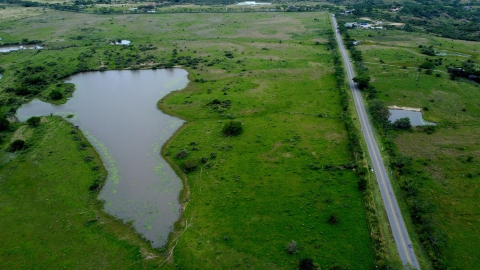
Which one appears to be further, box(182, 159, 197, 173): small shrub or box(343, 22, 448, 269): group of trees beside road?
box(182, 159, 197, 173): small shrub

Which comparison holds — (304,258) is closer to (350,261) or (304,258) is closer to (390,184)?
(350,261)

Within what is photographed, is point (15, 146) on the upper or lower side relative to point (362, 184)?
lower

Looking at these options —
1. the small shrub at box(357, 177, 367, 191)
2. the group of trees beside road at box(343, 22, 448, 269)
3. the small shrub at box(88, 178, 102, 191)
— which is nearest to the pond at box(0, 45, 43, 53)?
the small shrub at box(88, 178, 102, 191)

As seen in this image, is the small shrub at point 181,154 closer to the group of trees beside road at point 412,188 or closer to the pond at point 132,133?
the pond at point 132,133

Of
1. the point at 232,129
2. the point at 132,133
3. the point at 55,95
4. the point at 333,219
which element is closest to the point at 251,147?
the point at 232,129

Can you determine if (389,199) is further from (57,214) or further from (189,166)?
(57,214)

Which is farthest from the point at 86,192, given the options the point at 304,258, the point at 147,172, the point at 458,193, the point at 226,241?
the point at 458,193

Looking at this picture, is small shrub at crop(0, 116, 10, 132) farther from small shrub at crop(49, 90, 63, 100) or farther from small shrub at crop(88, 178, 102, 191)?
small shrub at crop(88, 178, 102, 191)
